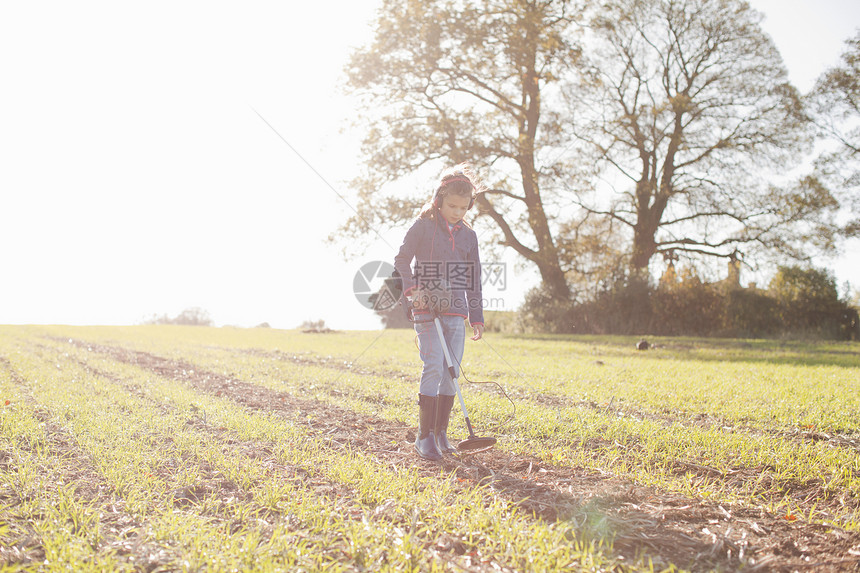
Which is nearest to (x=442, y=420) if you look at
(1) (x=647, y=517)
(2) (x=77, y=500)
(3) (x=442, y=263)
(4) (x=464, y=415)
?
(4) (x=464, y=415)

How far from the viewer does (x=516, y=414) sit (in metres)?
5.24

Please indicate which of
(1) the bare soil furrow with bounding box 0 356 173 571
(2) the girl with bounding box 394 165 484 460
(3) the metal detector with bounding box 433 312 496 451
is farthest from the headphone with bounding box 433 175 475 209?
(1) the bare soil furrow with bounding box 0 356 173 571

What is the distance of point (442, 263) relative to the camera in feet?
13.7

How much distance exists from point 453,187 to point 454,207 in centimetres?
14

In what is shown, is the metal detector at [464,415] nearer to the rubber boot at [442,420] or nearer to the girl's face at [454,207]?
the rubber boot at [442,420]

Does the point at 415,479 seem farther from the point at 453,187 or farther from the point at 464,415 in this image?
the point at 453,187

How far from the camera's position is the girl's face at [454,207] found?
4.07 meters

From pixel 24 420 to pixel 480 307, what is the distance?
3800 mm

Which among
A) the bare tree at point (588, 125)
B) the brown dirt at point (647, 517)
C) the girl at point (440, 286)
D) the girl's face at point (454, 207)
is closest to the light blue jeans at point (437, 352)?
the girl at point (440, 286)

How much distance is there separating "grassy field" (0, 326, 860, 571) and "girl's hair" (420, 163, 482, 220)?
5.74ft

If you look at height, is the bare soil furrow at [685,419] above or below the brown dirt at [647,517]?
above

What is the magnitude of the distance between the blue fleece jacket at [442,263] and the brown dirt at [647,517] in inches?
42.9

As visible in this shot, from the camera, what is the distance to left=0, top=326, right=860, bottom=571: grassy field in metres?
2.39

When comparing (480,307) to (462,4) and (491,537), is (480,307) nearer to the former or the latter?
(491,537)
